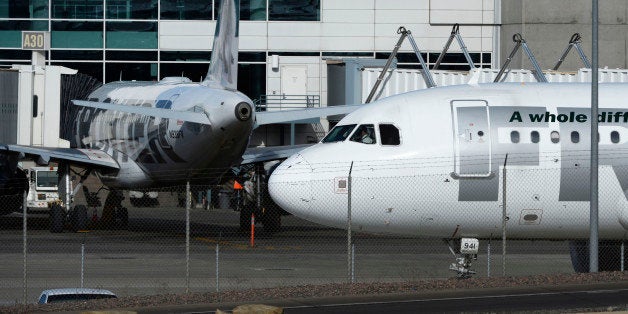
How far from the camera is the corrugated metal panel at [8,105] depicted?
158 feet

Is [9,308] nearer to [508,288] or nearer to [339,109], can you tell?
[508,288]

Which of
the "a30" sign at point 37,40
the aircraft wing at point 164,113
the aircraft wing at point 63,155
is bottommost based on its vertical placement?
the aircraft wing at point 63,155

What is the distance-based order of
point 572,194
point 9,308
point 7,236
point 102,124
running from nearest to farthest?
point 9,308, point 572,194, point 7,236, point 102,124

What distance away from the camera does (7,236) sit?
3900 cm

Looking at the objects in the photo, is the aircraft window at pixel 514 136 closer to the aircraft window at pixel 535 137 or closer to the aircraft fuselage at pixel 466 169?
the aircraft fuselage at pixel 466 169

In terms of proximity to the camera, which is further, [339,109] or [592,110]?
[339,109]

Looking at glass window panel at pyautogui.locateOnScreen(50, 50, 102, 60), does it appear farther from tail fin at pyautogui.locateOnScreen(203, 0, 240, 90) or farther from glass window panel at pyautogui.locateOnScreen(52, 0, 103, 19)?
tail fin at pyautogui.locateOnScreen(203, 0, 240, 90)

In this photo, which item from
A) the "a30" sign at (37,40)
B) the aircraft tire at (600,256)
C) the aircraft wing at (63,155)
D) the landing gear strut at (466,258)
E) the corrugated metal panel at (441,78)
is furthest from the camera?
the "a30" sign at (37,40)

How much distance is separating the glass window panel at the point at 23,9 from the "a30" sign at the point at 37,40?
262 centimetres

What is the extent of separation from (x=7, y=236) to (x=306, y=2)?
27470mm

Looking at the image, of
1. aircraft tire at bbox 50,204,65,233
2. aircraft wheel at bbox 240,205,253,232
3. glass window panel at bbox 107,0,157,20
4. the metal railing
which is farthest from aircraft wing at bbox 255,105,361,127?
glass window panel at bbox 107,0,157,20

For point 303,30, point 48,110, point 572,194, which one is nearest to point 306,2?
point 303,30

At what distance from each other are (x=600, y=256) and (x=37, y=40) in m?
37.3

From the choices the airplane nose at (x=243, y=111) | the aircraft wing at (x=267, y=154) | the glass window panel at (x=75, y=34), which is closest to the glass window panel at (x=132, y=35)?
the glass window panel at (x=75, y=34)
